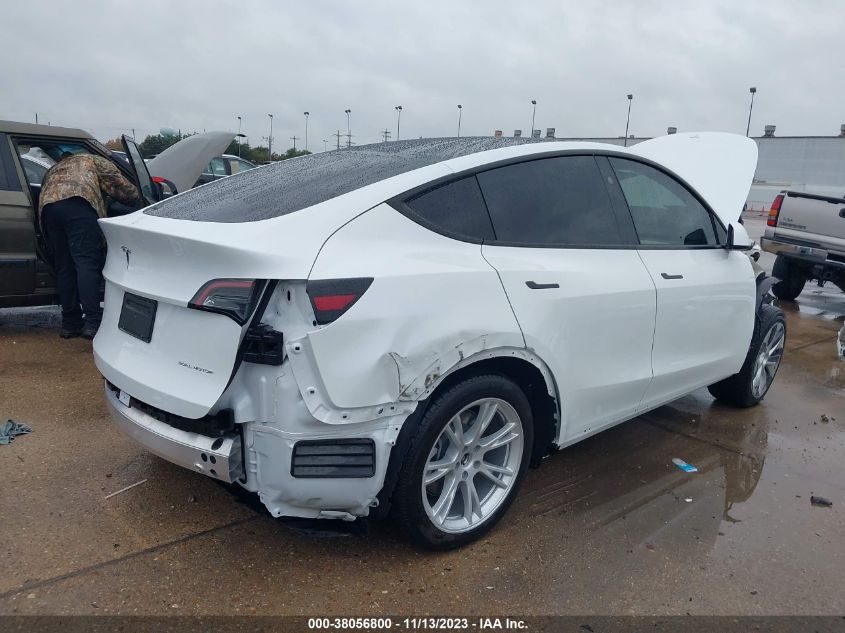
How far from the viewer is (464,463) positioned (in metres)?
2.83

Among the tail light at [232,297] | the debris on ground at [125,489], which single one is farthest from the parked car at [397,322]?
the debris on ground at [125,489]

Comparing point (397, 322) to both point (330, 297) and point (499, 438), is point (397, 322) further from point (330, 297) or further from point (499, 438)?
point (499, 438)

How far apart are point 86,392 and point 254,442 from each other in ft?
8.63

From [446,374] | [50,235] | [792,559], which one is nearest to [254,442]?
[446,374]

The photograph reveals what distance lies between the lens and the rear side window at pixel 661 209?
3586mm

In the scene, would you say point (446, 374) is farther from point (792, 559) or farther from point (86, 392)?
point (86, 392)

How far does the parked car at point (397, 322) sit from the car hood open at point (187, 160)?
357cm

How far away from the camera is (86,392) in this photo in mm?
4438

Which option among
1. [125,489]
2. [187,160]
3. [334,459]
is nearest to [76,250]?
[187,160]

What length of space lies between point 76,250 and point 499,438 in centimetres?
405

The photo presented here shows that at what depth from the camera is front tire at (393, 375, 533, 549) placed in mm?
2553

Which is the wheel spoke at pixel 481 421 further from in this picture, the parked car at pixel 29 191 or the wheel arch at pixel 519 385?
the parked car at pixel 29 191

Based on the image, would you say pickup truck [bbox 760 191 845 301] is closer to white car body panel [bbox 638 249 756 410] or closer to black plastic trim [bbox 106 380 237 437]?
white car body panel [bbox 638 249 756 410]

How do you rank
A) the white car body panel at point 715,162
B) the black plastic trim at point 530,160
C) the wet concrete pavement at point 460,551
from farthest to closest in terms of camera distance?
the white car body panel at point 715,162
the black plastic trim at point 530,160
the wet concrete pavement at point 460,551
